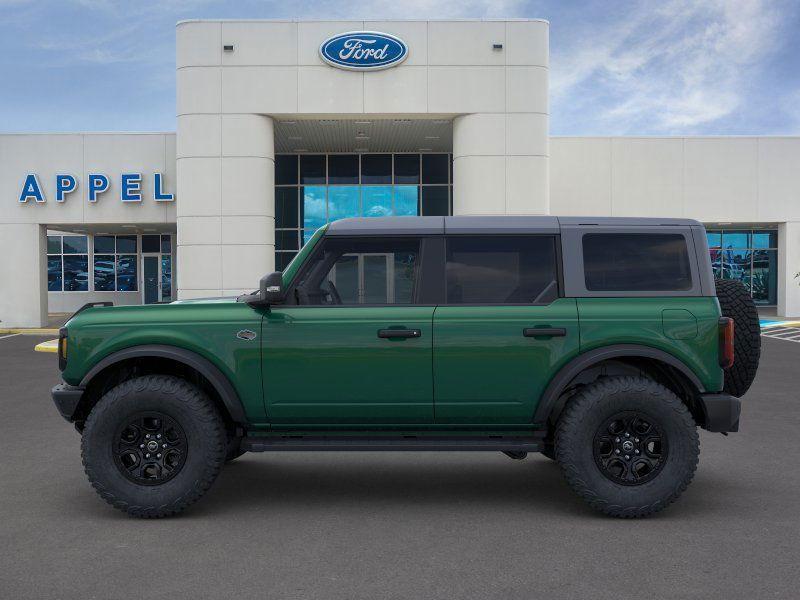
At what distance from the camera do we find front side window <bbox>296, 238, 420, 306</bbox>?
5207 mm

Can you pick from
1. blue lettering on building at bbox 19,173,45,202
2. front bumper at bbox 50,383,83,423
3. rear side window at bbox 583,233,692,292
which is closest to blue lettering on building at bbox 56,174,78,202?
blue lettering on building at bbox 19,173,45,202

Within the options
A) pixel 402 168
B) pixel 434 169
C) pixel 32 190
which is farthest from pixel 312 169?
pixel 32 190

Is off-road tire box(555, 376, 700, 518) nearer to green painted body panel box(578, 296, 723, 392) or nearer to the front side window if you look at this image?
green painted body panel box(578, 296, 723, 392)

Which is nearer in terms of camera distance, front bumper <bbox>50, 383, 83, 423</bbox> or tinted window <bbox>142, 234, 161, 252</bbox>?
front bumper <bbox>50, 383, 83, 423</bbox>

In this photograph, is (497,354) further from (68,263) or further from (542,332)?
(68,263)

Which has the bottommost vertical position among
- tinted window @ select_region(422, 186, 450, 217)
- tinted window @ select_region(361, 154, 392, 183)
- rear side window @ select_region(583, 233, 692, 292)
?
rear side window @ select_region(583, 233, 692, 292)

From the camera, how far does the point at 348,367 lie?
506 centimetres

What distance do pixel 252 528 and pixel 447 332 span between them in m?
1.82

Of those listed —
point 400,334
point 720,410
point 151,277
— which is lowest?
point 720,410

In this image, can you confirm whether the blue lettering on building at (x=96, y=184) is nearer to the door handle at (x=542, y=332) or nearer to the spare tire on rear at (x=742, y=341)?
the door handle at (x=542, y=332)

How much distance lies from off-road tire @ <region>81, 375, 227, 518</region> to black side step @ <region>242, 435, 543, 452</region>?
318 mm

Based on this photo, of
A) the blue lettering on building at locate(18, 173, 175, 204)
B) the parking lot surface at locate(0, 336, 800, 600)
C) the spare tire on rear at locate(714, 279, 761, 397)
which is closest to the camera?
the parking lot surface at locate(0, 336, 800, 600)

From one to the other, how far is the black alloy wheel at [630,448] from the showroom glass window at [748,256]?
30783 millimetres

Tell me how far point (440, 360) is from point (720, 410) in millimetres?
1915
